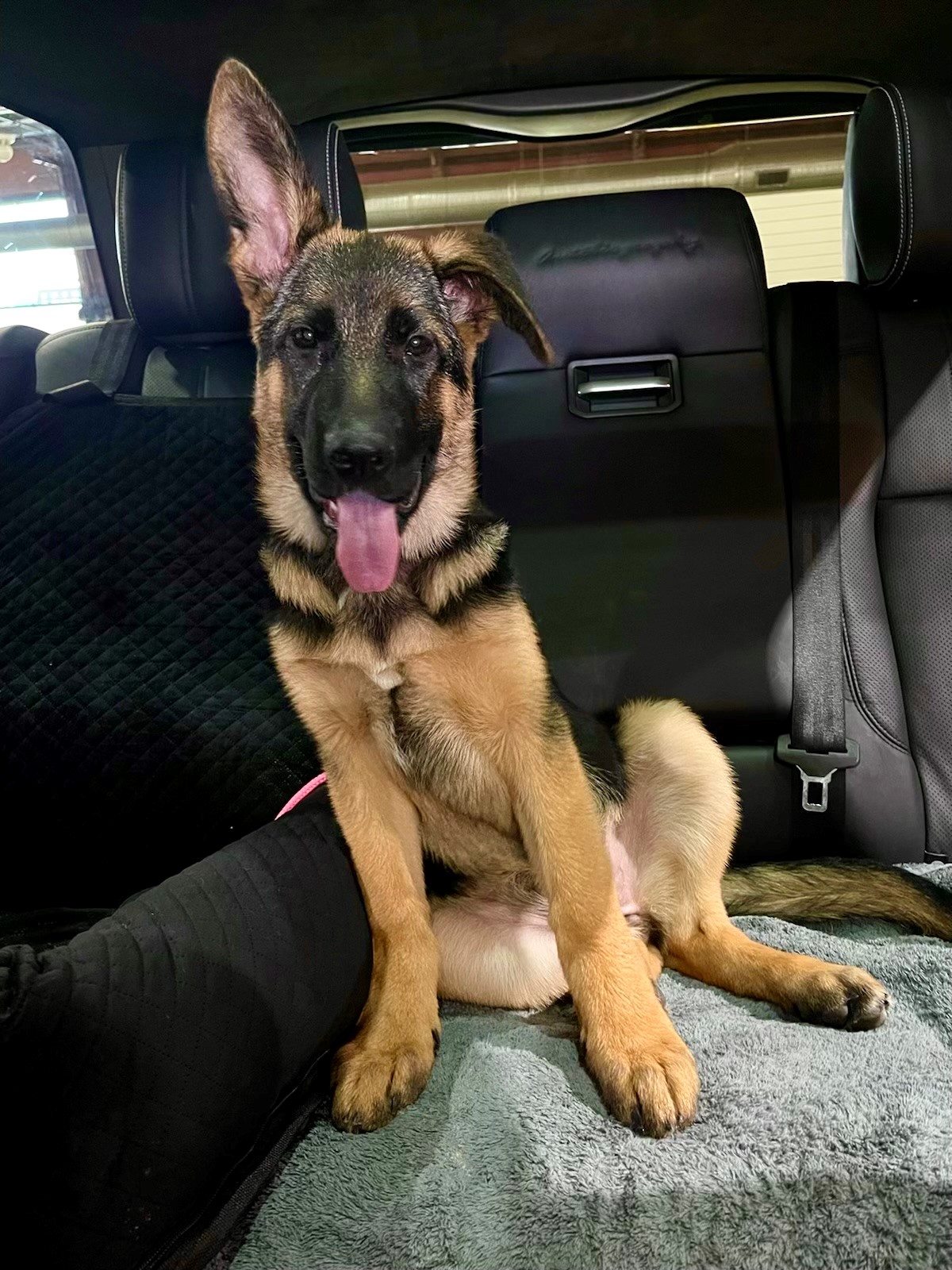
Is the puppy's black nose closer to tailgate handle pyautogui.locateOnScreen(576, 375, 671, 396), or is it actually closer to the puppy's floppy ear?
the puppy's floppy ear

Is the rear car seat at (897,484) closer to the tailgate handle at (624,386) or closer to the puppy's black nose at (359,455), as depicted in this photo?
the tailgate handle at (624,386)

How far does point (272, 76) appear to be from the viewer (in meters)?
2.71

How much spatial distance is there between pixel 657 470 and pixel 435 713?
4.11 ft

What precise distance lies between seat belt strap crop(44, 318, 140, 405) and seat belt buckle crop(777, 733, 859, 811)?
2307mm

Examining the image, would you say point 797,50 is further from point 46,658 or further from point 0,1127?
point 0,1127

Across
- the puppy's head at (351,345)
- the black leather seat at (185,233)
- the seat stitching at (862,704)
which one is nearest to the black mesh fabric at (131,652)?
the black leather seat at (185,233)

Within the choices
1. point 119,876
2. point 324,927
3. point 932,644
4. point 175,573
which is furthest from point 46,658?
point 932,644

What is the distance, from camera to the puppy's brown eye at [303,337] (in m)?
1.66

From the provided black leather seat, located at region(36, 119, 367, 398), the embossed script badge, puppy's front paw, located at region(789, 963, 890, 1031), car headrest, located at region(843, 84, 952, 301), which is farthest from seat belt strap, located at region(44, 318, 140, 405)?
puppy's front paw, located at region(789, 963, 890, 1031)

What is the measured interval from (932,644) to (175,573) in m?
2.23

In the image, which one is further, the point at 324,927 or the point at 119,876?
the point at 119,876

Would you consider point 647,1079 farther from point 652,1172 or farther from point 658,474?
point 658,474

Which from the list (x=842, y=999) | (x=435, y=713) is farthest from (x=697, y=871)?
(x=435, y=713)

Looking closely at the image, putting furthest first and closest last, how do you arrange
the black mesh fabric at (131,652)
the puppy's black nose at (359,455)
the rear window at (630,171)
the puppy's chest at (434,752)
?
the rear window at (630,171)
the black mesh fabric at (131,652)
the puppy's chest at (434,752)
the puppy's black nose at (359,455)
